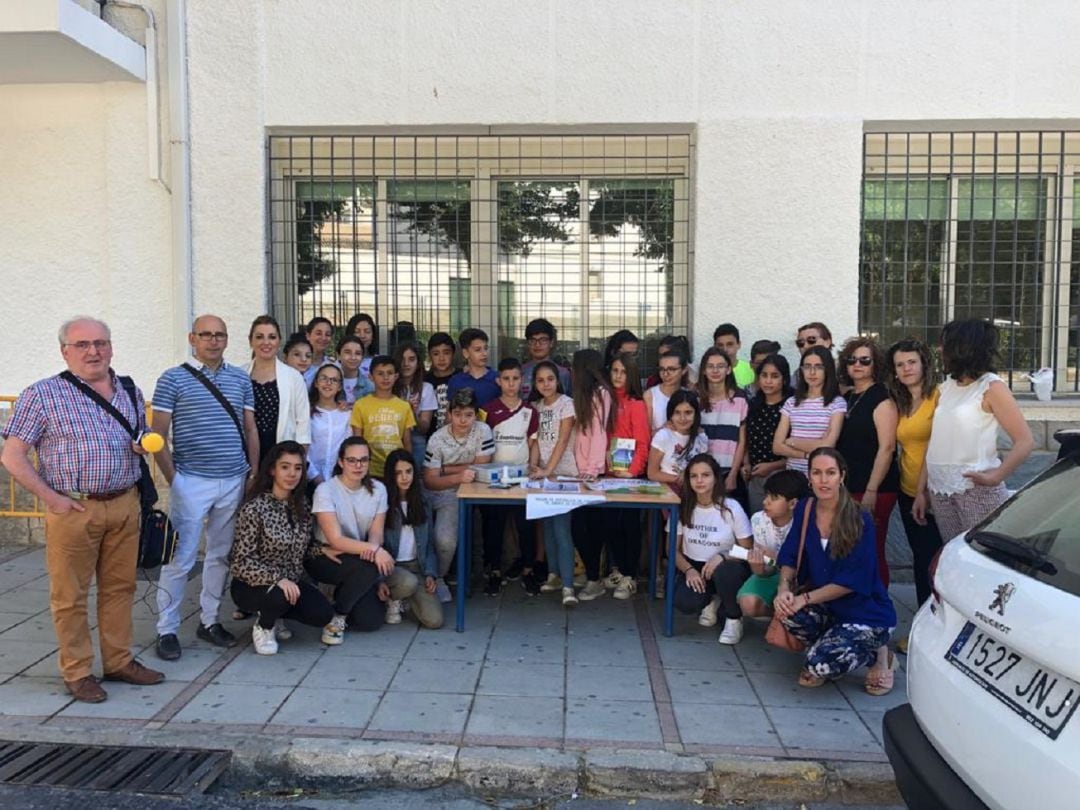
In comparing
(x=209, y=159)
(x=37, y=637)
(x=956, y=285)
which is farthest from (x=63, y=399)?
(x=956, y=285)

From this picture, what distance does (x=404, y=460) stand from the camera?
5262 mm

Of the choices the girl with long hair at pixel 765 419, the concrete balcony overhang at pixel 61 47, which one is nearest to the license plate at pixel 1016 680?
the girl with long hair at pixel 765 419

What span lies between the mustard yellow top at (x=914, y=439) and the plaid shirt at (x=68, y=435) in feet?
13.5

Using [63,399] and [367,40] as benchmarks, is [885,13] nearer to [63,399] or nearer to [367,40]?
[367,40]

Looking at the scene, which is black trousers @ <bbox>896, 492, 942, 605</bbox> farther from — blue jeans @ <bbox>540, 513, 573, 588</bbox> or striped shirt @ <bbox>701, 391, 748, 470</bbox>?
blue jeans @ <bbox>540, 513, 573, 588</bbox>

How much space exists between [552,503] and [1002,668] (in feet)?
9.41

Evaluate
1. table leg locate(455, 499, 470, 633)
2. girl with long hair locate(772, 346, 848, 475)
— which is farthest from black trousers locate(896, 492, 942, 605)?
table leg locate(455, 499, 470, 633)

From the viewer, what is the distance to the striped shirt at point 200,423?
462 centimetres

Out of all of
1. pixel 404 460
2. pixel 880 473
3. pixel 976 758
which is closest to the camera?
pixel 976 758

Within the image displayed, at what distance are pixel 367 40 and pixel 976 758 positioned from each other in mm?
6169

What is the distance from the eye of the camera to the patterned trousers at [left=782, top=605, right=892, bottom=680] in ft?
13.7

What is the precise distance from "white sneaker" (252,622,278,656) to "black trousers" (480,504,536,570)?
5.57 feet

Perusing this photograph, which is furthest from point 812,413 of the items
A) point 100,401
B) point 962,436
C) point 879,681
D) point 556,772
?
point 100,401

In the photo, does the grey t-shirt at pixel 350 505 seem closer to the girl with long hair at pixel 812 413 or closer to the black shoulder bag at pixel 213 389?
the black shoulder bag at pixel 213 389
